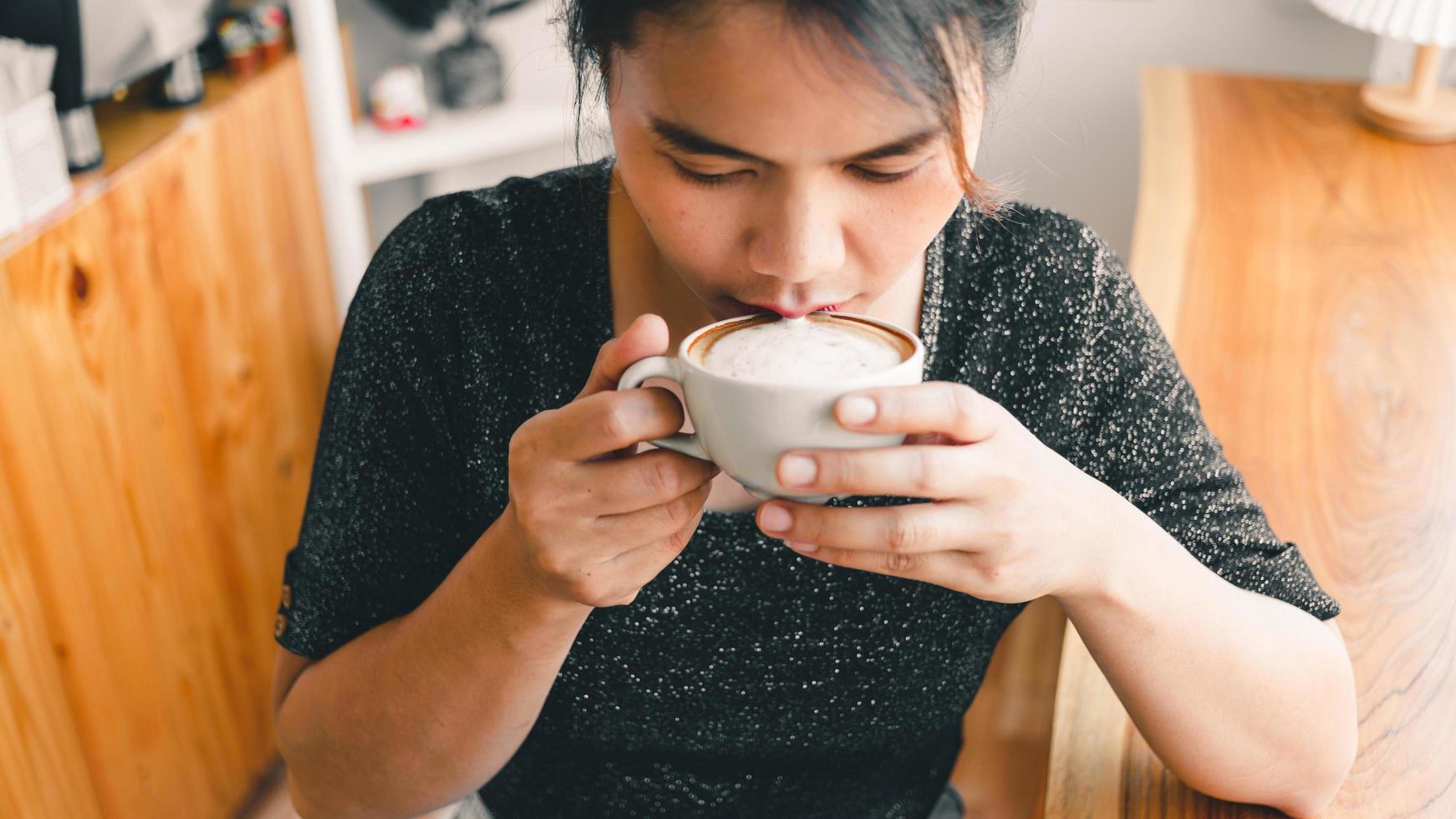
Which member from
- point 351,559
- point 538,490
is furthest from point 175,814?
point 538,490

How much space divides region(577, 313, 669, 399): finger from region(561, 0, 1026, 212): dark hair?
0.65ft

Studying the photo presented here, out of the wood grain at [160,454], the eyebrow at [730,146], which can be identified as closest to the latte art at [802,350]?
the eyebrow at [730,146]

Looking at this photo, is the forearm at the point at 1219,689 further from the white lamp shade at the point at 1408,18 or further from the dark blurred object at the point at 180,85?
the dark blurred object at the point at 180,85

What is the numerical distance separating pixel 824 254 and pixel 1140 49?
1.74 m

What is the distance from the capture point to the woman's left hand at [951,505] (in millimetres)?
598

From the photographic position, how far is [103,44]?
5.55ft

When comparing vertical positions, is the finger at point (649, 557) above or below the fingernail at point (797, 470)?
below

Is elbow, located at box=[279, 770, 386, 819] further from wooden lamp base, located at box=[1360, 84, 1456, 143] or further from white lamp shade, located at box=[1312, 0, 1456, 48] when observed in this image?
wooden lamp base, located at box=[1360, 84, 1456, 143]

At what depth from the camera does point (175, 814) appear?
1851 mm

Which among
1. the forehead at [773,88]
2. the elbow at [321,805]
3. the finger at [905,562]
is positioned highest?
the forehead at [773,88]

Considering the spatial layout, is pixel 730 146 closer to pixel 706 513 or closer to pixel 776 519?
pixel 776 519

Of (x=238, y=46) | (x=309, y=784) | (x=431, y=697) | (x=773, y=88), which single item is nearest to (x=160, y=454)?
(x=238, y=46)

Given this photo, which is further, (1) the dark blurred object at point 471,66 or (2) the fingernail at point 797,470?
(1) the dark blurred object at point 471,66

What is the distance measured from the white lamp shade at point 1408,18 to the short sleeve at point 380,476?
145 cm
